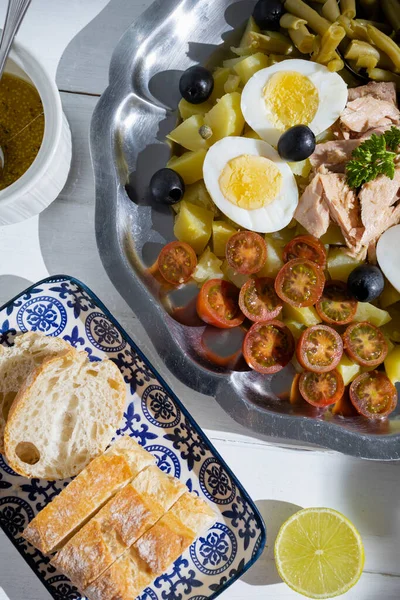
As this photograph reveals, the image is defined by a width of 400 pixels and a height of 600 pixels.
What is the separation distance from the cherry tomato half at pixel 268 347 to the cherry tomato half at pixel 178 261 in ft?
1.12

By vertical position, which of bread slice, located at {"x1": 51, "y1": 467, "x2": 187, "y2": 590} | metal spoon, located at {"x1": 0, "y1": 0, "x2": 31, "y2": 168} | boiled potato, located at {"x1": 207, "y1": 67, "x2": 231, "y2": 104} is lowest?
bread slice, located at {"x1": 51, "y1": 467, "x2": 187, "y2": 590}

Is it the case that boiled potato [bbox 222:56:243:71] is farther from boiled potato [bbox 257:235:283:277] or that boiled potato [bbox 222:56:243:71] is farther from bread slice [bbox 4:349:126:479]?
bread slice [bbox 4:349:126:479]

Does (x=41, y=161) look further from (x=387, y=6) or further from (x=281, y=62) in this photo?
(x=387, y=6)

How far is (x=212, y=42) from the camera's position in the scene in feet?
9.46

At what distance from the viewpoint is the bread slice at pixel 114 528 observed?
2.47 m

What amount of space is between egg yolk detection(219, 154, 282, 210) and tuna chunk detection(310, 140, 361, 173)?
0.63 feet

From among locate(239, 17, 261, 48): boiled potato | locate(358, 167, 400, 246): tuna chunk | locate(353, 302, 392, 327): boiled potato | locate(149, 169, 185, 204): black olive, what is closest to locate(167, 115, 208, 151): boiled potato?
locate(149, 169, 185, 204): black olive

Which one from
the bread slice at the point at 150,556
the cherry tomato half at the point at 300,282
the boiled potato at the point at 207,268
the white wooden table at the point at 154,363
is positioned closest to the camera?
the bread slice at the point at 150,556

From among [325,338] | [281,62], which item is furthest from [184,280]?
[281,62]

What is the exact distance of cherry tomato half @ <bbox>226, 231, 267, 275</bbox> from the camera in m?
2.59

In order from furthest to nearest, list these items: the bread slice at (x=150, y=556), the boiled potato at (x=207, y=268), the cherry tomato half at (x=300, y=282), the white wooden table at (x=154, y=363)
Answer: the white wooden table at (x=154, y=363) → the boiled potato at (x=207, y=268) → the cherry tomato half at (x=300, y=282) → the bread slice at (x=150, y=556)

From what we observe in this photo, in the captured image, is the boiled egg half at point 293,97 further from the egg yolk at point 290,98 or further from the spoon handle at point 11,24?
the spoon handle at point 11,24

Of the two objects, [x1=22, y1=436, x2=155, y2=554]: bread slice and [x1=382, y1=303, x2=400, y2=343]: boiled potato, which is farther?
[x1=382, y1=303, x2=400, y2=343]: boiled potato

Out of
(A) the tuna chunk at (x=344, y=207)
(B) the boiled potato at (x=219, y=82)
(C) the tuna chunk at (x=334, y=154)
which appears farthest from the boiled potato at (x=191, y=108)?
(A) the tuna chunk at (x=344, y=207)
